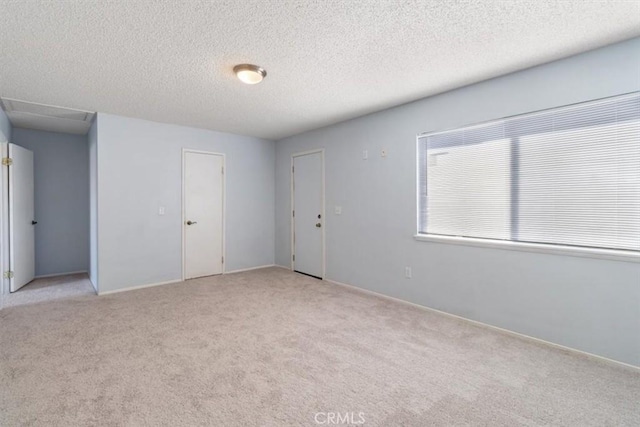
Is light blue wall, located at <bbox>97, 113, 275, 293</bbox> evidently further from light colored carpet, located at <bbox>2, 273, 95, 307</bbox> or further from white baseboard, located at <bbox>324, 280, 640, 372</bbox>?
white baseboard, located at <bbox>324, 280, 640, 372</bbox>

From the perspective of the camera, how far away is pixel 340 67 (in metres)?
2.77

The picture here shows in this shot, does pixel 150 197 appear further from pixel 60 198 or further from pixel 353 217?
pixel 353 217

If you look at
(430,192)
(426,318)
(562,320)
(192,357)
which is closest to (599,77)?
(430,192)

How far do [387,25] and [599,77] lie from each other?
5.94ft

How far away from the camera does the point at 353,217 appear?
14.8 feet

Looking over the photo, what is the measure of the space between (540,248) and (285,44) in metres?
2.80

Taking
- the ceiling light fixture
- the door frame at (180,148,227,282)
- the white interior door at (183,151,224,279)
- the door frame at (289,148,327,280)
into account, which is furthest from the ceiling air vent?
the door frame at (289,148,327,280)

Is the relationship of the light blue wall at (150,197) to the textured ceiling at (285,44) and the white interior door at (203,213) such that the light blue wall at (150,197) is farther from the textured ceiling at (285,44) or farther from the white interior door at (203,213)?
the textured ceiling at (285,44)

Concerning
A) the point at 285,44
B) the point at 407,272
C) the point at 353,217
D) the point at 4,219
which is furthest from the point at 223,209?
the point at 285,44

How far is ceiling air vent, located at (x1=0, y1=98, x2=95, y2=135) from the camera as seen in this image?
3.86 meters

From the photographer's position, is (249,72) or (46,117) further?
(46,117)

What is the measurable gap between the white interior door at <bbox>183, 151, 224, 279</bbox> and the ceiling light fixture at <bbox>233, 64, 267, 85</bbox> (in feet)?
8.51

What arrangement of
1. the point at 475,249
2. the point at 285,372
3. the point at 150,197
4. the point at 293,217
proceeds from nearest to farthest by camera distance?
the point at 285,372 < the point at 475,249 < the point at 150,197 < the point at 293,217

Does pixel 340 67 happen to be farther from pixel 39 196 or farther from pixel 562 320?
pixel 39 196
